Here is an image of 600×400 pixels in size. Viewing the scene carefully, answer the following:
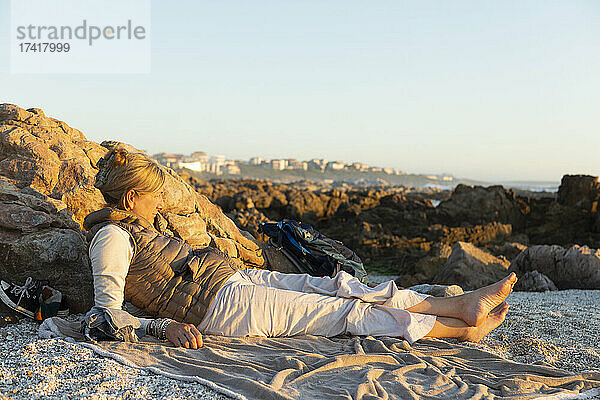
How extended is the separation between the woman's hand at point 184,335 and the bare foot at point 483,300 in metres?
2.17

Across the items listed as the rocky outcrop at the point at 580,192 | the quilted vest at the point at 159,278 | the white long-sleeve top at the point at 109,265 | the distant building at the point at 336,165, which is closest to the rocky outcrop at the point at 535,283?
the quilted vest at the point at 159,278

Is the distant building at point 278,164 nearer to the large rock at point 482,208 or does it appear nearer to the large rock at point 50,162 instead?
the large rock at point 482,208

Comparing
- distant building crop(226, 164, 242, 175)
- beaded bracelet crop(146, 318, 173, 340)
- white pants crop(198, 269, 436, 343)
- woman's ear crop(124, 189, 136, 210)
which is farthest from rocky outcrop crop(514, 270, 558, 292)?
distant building crop(226, 164, 242, 175)

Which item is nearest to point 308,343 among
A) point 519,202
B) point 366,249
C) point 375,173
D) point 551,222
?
point 366,249

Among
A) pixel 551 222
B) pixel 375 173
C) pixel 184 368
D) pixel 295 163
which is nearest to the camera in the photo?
pixel 184 368

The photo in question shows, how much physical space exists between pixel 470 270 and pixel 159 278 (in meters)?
7.45

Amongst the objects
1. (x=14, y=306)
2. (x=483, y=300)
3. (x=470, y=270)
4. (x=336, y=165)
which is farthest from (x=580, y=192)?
(x=336, y=165)

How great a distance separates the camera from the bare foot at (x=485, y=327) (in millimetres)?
4718

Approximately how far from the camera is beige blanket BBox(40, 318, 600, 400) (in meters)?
3.60

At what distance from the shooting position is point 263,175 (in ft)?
343

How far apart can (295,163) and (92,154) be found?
122201 mm

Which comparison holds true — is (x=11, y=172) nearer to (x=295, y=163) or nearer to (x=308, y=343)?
(x=308, y=343)

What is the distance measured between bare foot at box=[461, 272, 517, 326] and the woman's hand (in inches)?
85.3

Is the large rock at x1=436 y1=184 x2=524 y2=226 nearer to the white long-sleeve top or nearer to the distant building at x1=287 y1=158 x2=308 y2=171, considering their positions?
the white long-sleeve top
